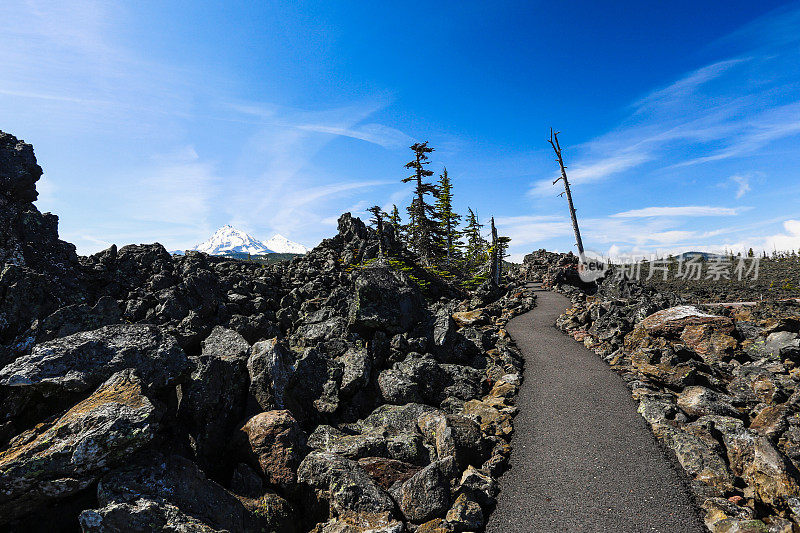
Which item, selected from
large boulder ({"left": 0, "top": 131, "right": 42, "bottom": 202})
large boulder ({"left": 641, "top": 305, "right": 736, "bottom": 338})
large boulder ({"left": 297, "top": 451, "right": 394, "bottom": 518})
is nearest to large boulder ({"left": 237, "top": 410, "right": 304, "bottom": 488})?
large boulder ({"left": 297, "top": 451, "right": 394, "bottom": 518})

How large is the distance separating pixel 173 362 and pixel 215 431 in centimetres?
269

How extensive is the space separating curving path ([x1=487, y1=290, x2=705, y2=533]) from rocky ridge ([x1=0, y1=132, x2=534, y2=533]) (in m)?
0.80

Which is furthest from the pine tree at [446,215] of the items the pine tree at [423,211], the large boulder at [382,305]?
the large boulder at [382,305]

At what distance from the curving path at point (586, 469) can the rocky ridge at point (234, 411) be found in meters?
0.80

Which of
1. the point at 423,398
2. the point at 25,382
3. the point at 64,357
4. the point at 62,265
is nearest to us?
the point at 25,382

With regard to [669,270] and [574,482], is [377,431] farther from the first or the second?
[669,270]

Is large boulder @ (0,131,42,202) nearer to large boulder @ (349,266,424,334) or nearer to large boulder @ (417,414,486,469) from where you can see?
large boulder @ (349,266,424,334)

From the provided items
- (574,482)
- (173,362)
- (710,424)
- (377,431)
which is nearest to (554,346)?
(710,424)

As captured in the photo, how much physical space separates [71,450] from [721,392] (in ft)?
69.5

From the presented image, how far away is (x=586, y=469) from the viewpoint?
10312 millimetres

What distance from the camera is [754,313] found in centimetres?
1822

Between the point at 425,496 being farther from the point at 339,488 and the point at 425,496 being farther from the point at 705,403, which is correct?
the point at 705,403

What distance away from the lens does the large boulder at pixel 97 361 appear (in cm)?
859

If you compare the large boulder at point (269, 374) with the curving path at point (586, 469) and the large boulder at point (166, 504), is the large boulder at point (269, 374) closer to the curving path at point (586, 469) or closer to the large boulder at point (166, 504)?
the large boulder at point (166, 504)
